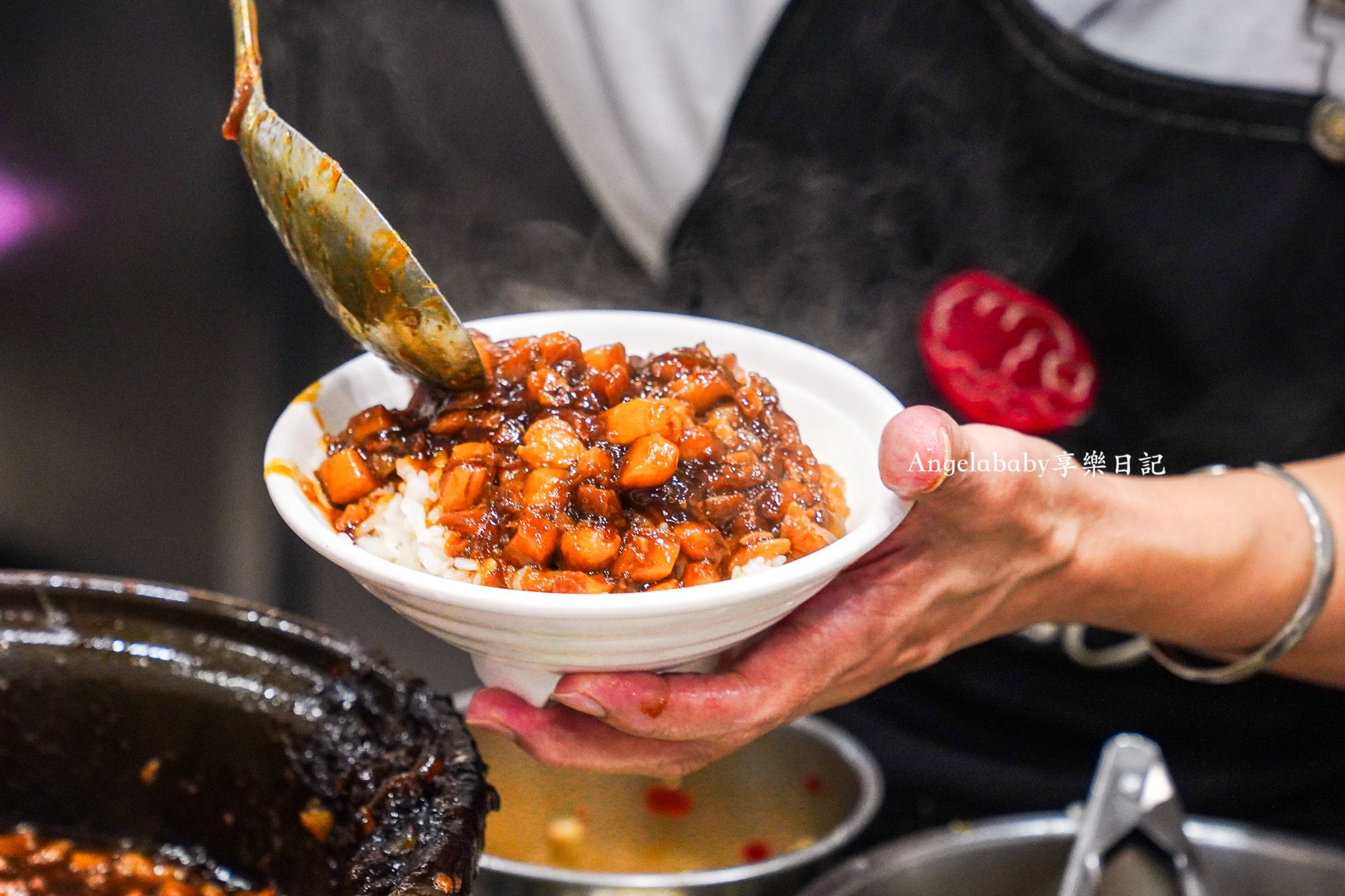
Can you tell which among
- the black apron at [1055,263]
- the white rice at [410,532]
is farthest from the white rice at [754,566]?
the black apron at [1055,263]

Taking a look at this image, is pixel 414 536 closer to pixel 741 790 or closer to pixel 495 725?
pixel 495 725

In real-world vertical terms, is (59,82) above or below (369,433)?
above

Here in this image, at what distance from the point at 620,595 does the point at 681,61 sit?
71.1 inches

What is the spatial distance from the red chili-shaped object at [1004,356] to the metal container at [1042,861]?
0.88 meters

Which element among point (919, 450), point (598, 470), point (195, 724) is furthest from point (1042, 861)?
point (195, 724)

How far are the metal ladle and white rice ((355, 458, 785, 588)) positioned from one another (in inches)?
5.9

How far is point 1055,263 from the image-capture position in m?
2.25

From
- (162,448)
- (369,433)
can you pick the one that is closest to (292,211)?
(369,433)

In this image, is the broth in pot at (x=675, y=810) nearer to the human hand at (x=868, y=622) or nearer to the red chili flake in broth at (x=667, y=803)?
the red chili flake in broth at (x=667, y=803)

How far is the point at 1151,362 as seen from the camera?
86.6 inches

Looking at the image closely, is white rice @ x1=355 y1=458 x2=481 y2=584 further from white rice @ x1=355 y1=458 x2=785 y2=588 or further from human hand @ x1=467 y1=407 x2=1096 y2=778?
human hand @ x1=467 y1=407 x2=1096 y2=778

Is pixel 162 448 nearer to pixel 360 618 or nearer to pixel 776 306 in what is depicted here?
pixel 360 618

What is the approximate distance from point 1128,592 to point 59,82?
2853 mm

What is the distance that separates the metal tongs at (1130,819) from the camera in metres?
1.71
